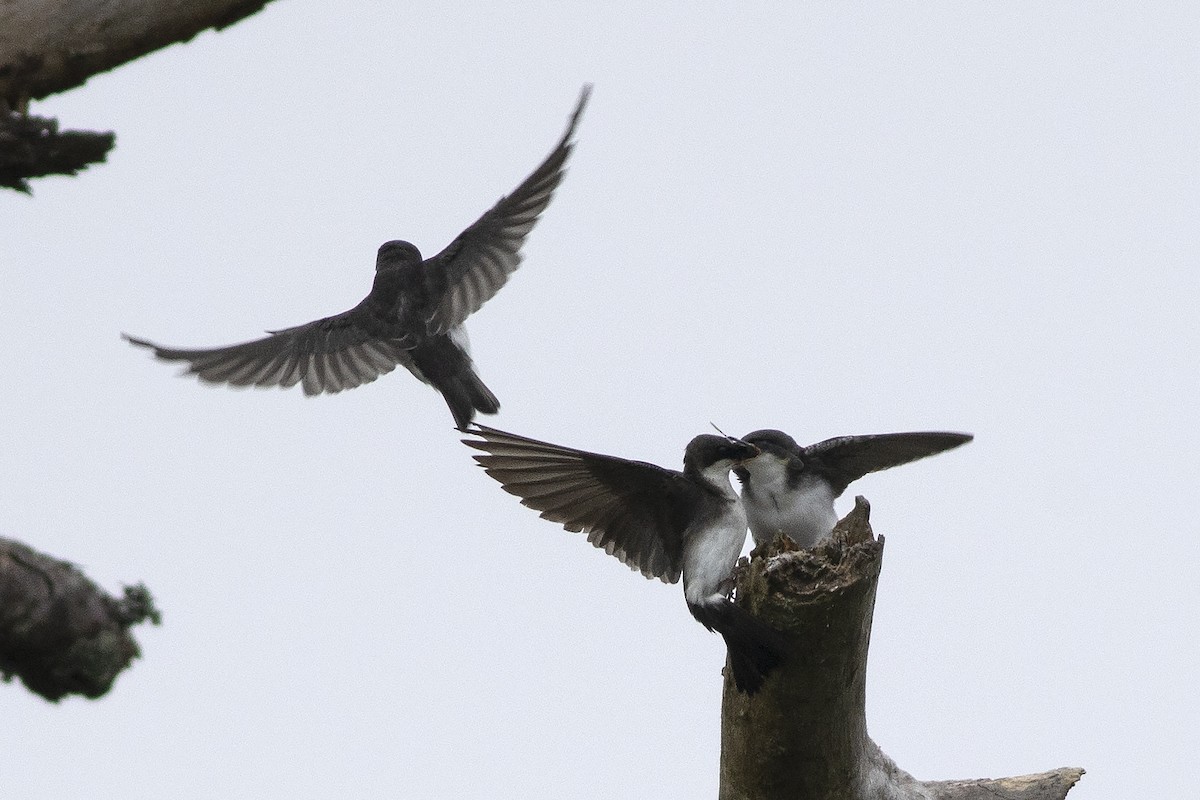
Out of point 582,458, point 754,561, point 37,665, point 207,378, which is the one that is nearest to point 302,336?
point 207,378

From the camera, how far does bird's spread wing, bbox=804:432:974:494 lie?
5.47 meters

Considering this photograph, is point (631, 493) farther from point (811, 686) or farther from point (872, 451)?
point (811, 686)

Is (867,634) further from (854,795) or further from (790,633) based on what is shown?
(854,795)

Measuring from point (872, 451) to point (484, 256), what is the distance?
2.42 meters

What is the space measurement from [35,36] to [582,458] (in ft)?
7.97

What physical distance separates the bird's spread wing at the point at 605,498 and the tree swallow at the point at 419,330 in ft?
4.78

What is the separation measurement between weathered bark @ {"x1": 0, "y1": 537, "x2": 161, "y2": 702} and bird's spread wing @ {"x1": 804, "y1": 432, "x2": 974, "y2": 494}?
10.9 ft

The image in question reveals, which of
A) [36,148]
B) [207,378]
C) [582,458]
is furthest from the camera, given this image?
[207,378]

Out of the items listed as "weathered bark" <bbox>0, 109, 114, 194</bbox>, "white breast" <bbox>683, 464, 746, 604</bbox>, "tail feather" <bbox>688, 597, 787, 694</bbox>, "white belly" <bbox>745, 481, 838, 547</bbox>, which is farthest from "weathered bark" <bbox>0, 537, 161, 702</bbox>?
"white belly" <bbox>745, 481, 838, 547</bbox>

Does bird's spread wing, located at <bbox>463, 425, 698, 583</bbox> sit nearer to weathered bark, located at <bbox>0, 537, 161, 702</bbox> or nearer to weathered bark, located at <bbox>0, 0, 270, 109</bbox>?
weathered bark, located at <bbox>0, 0, 270, 109</bbox>

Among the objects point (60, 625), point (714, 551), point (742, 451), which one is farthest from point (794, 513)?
point (60, 625)

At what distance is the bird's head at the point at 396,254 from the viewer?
7645 mm

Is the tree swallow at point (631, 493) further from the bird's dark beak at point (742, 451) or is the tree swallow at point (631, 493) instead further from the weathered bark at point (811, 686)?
the weathered bark at point (811, 686)

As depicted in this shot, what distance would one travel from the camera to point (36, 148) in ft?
11.2
